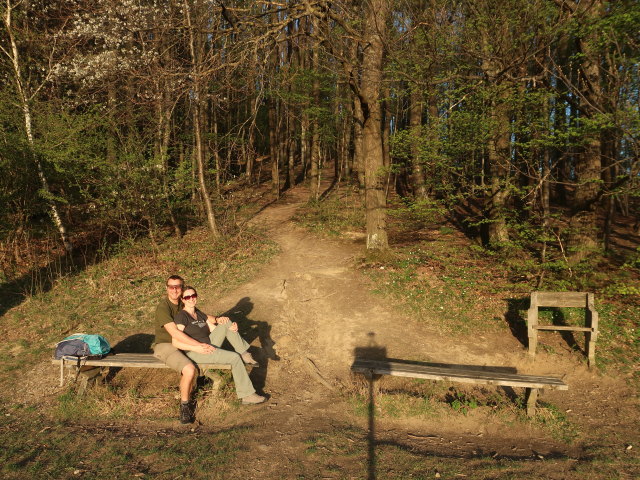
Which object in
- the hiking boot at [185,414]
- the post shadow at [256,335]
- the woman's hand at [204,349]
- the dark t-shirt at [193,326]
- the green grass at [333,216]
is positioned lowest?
the post shadow at [256,335]

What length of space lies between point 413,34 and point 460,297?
6181mm

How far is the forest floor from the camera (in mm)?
4062

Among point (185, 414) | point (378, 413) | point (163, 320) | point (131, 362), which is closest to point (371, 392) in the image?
point (378, 413)

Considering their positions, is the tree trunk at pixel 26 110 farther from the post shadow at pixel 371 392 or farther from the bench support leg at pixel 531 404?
the bench support leg at pixel 531 404

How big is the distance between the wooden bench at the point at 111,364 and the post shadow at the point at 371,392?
5.55ft

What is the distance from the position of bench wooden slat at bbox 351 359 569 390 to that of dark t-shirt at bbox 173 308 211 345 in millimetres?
2056

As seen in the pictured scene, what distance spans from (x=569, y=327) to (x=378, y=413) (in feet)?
11.7

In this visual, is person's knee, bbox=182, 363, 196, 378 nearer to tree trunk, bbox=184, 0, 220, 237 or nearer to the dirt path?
the dirt path

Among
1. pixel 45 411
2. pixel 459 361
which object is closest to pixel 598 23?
pixel 459 361

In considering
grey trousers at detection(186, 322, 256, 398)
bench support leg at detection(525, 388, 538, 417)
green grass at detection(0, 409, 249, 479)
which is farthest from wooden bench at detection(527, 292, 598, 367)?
green grass at detection(0, 409, 249, 479)

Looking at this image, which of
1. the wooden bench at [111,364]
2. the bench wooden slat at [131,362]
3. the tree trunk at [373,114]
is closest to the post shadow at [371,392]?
the wooden bench at [111,364]

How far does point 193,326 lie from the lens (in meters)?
5.38

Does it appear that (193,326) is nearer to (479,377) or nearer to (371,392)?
(371,392)

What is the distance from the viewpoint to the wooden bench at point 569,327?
650cm
